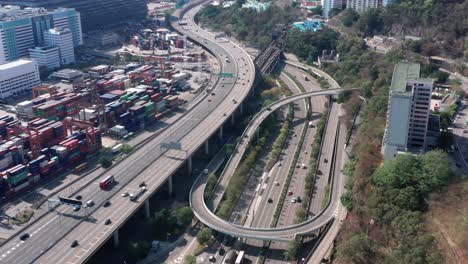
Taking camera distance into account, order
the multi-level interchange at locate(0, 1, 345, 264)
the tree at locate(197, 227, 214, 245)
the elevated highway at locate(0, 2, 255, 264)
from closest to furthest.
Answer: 1. the elevated highway at locate(0, 2, 255, 264)
2. the multi-level interchange at locate(0, 1, 345, 264)
3. the tree at locate(197, 227, 214, 245)

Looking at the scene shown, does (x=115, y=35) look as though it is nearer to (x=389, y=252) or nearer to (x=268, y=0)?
(x=268, y=0)

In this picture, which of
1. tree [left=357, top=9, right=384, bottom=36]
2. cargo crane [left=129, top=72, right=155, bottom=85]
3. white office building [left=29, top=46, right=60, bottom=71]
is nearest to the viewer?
cargo crane [left=129, top=72, right=155, bottom=85]

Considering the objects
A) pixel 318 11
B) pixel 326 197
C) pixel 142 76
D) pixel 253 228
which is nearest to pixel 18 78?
pixel 142 76

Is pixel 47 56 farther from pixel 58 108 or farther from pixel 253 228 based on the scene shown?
pixel 253 228

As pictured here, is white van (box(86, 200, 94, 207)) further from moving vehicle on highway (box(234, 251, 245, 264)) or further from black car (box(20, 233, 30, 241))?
moving vehicle on highway (box(234, 251, 245, 264))

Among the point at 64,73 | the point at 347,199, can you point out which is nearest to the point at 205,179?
the point at 347,199

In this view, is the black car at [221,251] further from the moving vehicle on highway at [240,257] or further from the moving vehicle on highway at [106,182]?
the moving vehicle on highway at [106,182]

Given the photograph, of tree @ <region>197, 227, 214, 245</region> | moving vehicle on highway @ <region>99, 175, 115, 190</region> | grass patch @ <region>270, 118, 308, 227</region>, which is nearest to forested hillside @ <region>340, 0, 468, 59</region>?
grass patch @ <region>270, 118, 308, 227</region>
